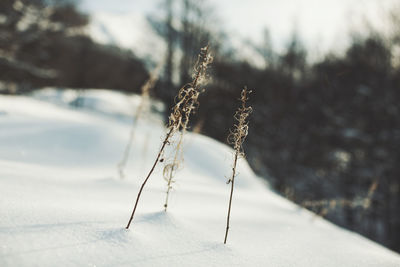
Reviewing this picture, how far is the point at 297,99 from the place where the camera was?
1417 cm

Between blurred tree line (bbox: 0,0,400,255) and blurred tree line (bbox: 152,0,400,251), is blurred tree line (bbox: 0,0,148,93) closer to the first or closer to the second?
blurred tree line (bbox: 0,0,400,255)

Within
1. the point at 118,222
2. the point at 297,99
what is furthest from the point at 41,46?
the point at 297,99

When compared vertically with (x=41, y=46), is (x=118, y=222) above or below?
below

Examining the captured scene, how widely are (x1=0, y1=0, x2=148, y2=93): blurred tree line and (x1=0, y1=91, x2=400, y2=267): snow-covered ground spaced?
23.4 ft

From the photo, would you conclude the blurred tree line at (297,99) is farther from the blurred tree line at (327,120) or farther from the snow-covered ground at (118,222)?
the snow-covered ground at (118,222)

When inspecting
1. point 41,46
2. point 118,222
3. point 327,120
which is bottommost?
point 118,222

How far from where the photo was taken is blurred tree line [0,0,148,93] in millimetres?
9109

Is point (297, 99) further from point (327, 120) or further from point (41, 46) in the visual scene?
point (41, 46)

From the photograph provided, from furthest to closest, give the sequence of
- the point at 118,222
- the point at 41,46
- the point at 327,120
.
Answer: the point at 327,120 < the point at 41,46 < the point at 118,222

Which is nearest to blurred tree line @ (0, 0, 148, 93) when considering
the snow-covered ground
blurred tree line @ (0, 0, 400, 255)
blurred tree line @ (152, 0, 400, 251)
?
blurred tree line @ (0, 0, 400, 255)

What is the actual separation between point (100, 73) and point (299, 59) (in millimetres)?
13747

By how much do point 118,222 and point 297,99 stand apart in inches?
571

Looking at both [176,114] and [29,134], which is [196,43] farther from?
[176,114]

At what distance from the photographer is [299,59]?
17734 mm
